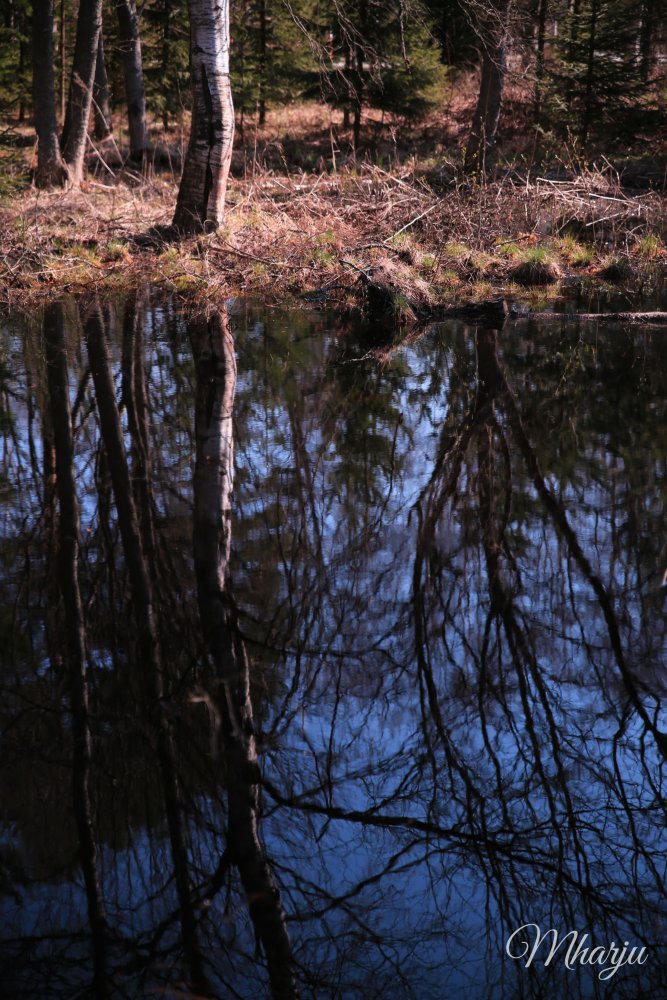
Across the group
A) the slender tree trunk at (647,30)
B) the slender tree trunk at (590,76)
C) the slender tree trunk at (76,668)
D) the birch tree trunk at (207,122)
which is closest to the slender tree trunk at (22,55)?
the slender tree trunk at (590,76)

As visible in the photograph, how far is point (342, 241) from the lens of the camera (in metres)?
13.6

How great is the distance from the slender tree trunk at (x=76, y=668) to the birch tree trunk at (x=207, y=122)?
23.2 ft

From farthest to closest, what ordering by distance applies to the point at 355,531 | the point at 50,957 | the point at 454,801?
the point at 355,531, the point at 454,801, the point at 50,957

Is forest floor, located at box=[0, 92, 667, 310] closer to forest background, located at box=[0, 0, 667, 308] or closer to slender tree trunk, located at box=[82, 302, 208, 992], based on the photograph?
forest background, located at box=[0, 0, 667, 308]

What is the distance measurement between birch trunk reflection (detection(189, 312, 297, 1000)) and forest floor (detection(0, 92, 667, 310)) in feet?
19.0

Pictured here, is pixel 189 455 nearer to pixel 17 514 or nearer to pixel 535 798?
pixel 17 514

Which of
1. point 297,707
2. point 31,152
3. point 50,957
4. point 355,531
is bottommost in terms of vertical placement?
point 50,957

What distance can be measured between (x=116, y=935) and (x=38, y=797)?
0.61 meters

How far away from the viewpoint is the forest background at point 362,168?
13.0 meters

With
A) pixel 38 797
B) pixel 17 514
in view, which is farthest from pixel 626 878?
pixel 17 514

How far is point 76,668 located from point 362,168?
47.3ft

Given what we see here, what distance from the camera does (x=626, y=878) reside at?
266 cm

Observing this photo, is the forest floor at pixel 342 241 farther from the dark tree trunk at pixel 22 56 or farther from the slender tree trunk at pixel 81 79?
the dark tree trunk at pixel 22 56

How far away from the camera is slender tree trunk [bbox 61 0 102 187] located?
17172 mm
